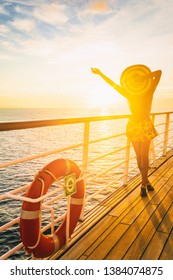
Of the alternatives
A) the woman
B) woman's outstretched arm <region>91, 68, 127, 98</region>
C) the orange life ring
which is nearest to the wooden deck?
the orange life ring

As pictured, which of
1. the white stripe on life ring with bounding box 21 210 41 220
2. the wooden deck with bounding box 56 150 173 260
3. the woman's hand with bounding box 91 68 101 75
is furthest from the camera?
the woman's hand with bounding box 91 68 101 75

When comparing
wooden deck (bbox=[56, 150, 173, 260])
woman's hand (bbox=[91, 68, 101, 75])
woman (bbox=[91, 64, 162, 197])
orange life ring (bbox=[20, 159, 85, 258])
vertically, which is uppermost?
woman's hand (bbox=[91, 68, 101, 75])

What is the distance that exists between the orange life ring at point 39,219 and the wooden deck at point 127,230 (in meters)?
0.14

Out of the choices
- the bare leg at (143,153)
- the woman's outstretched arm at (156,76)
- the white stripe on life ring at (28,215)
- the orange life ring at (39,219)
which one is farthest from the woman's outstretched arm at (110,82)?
the white stripe on life ring at (28,215)

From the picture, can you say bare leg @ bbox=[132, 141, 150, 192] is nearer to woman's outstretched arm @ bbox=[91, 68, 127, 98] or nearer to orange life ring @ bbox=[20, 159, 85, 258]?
woman's outstretched arm @ bbox=[91, 68, 127, 98]

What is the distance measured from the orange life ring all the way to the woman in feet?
3.90

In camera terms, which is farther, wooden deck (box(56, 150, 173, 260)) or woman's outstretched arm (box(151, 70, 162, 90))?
woman's outstretched arm (box(151, 70, 162, 90))

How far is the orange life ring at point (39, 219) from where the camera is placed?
1711 mm

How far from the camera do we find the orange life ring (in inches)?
67.4

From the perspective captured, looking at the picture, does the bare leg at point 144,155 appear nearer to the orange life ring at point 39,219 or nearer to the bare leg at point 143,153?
the bare leg at point 143,153

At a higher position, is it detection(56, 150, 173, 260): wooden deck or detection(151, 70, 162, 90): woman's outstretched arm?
detection(151, 70, 162, 90): woman's outstretched arm

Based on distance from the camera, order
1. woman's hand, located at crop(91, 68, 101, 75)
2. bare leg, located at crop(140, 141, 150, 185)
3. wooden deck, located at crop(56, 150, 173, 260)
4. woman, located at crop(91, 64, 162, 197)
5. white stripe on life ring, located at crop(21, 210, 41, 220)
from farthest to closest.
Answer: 1. bare leg, located at crop(140, 141, 150, 185)
2. woman's hand, located at crop(91, 68, 101, 75)
3. woman, located at crop(91, 64, 162, 197)
4. wooden deck, located at crop(56, 150, 173, 260)
5. white stripe on life ring, located at crop(21, 210, 41, 220)

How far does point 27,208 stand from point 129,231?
112cm
